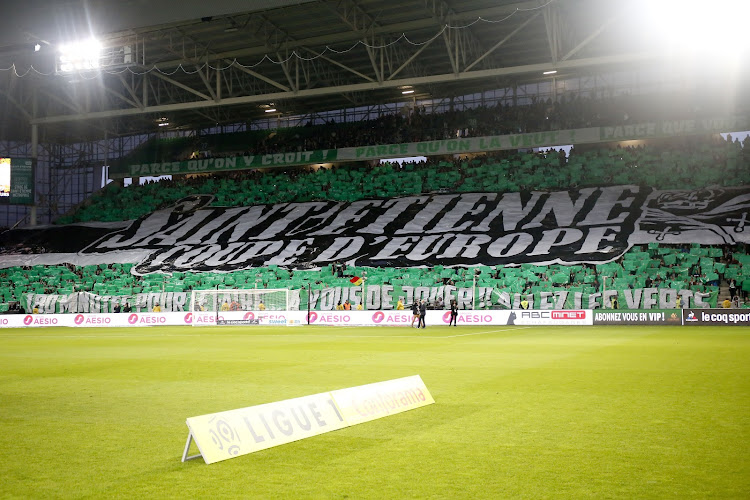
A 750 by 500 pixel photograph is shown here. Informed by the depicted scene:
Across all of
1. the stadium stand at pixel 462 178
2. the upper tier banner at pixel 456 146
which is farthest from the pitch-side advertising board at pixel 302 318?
the upper tier banner at pixel 456 146

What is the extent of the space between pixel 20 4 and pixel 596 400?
27113 mm

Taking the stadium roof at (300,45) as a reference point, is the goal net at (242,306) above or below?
below

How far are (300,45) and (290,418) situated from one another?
39.4 meters

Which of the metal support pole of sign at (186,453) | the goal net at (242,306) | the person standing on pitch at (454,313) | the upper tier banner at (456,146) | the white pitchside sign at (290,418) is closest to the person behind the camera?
the metal support pole of sign at (186,453)

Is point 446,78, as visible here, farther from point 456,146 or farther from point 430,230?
point 456,146

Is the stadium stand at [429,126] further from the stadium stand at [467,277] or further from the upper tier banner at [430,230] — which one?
the stadium stand at [467,277]

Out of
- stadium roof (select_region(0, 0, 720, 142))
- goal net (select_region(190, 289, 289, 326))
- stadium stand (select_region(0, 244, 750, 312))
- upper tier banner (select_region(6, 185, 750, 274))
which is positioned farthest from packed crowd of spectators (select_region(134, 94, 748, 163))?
goal net (select_region(190, 289, 289, 326))

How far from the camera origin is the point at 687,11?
3434 centimetres

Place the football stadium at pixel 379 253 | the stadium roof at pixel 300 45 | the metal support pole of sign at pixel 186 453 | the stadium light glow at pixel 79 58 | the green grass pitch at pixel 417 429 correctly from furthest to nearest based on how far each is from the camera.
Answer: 1. the stadium light glow at pixel 79 58
2. the stadium roof at pixel 300 45
3. the football stadium at pixel 379 253
4. the metal support pole of sign at pixel 186 453
5. the green grass pitch at pixel 417 429

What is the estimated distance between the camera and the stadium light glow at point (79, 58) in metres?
37.3

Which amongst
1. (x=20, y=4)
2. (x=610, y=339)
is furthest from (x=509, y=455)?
(x=20, y=4)

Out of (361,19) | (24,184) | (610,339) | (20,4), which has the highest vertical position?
(361,19)

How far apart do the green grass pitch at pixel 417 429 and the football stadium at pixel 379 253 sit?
0.06 metres

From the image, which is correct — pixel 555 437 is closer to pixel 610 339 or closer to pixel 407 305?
pixel 610 339
